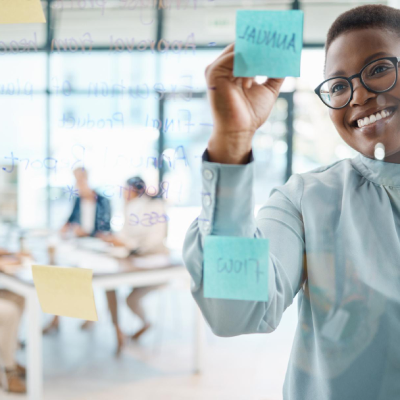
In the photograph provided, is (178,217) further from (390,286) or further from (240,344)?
(240,344)

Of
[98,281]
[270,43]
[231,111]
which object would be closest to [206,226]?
[231,111]

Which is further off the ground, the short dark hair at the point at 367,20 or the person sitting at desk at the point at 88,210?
the short dark hair at the point at 367,20

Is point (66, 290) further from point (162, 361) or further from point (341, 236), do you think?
point (162, 361)

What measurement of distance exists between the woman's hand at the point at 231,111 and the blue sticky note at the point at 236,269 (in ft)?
0.44

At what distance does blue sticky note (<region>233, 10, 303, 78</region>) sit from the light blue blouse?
0.69 feet

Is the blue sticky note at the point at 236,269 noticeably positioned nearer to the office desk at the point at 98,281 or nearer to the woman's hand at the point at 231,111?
the woman's hand at the point at 231,111

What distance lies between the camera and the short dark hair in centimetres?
69

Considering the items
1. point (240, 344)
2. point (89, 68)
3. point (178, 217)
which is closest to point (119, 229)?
point (178, 217)

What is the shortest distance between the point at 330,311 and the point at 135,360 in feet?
6.36

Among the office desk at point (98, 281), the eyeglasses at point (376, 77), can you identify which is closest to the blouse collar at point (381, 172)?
the eyeglasses at point (376, 77)

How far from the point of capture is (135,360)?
2.40 m

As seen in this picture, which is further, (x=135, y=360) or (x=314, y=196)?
(x=135, y=360)

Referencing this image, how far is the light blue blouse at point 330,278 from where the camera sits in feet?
2.07

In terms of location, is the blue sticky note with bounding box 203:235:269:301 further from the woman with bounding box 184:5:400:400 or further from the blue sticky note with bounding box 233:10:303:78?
the blue sticky note with bounding box 233:10:303:78
